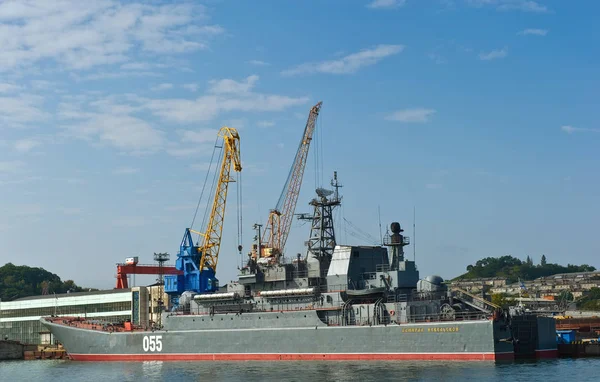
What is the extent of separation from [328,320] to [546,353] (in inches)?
665

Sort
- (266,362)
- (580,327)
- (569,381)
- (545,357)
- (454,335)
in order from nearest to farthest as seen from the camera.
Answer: (569,381) < (454,335) < (545,357) < (266,362) < (580,327)

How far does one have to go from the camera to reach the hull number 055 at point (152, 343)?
219ft

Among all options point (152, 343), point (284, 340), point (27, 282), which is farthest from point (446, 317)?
point (27, 282)

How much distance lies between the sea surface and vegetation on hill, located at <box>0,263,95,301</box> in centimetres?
10110

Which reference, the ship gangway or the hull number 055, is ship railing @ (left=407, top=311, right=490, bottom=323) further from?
the ship gangway

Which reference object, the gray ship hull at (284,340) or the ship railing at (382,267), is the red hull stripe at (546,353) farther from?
the ship railing at (382,267)

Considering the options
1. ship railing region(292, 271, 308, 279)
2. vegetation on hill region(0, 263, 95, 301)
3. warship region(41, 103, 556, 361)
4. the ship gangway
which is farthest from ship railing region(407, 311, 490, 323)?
vegetation on hill region(0, 263, 95, 301)

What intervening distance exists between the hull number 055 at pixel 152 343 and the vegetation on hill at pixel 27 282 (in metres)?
98.6

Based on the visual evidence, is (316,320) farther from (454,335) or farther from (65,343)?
(65,343)

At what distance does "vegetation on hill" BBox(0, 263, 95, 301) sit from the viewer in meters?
161

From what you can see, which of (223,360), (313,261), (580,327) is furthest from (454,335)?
(580,327)

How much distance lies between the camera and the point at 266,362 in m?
58.8

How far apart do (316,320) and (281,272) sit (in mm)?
7342

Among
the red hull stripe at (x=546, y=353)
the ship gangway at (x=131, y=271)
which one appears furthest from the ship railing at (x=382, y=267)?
the ship gangway at (x=131, y=271)
